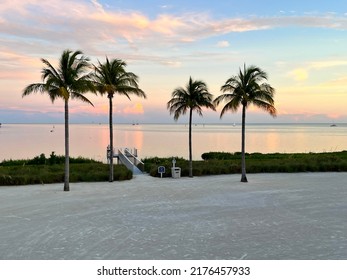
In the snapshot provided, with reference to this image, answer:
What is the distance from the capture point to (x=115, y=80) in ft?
76.6

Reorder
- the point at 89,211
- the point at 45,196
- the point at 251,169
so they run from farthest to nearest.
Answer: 1. the point at 251,169
2. the point at 45,196
3. the point at 89,211

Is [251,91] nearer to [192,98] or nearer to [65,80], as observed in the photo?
[192,98]

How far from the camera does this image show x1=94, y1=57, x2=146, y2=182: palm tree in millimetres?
22703

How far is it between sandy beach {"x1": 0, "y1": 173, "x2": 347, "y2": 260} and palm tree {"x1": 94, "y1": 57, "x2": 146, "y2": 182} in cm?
630

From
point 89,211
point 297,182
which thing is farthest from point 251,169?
point 89,211

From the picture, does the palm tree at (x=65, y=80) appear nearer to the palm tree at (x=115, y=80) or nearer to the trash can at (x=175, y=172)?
the palm tree at (x=115, y=80)

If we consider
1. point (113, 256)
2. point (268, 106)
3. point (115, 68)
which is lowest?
point (113, 256)

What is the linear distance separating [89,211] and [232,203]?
21.9 feet

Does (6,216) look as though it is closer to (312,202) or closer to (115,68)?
(115,68)

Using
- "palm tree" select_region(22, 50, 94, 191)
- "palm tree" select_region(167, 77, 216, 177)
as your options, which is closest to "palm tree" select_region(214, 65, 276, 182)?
"palm tree" select_region(167, 77, 216, 177)

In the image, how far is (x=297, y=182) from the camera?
955 inches

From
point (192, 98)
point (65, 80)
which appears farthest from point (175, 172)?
point (65, 80)

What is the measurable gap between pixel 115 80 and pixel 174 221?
12981 millimetres

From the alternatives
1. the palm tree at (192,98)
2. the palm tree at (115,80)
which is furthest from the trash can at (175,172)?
the palm tree at (115,80)
